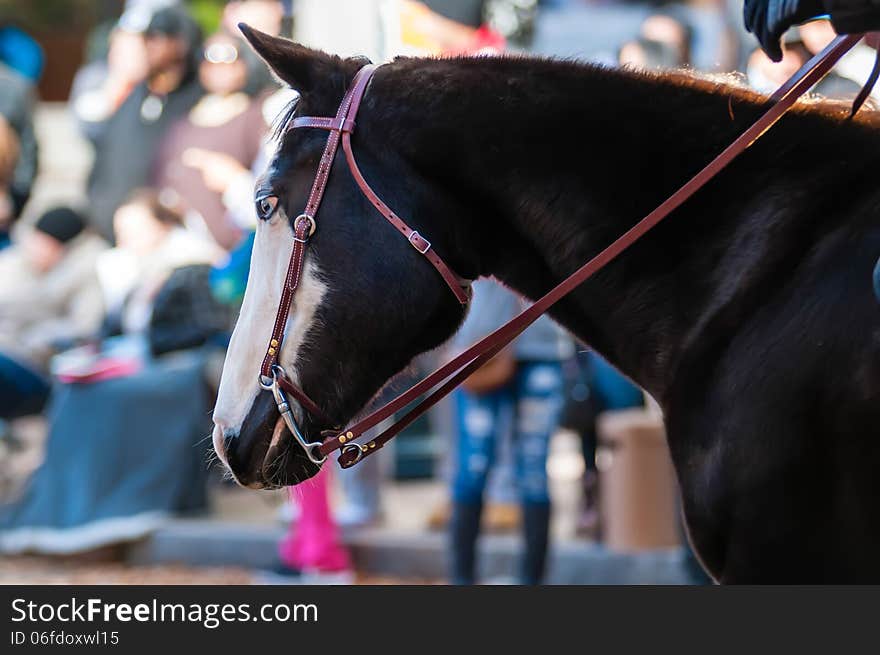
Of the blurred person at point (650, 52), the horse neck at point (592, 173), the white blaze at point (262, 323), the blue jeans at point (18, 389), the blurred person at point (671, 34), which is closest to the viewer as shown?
the horse neck at point (592, 173)

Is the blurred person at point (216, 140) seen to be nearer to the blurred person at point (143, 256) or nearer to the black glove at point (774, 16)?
the blurred person at point (143, 256)

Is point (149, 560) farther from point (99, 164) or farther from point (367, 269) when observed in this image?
point (367, 269)

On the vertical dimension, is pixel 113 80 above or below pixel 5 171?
above

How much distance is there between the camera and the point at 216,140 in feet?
25.3

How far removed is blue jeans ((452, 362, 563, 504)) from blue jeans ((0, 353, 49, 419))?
3.22 metres

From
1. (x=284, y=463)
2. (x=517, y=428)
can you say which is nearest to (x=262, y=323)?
(x=284, y=463)

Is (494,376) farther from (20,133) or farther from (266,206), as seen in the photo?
(20,133)

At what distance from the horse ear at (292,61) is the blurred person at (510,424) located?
2.68 m

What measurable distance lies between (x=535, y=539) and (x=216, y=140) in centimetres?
334

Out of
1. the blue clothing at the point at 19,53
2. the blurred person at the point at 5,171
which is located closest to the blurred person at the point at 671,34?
the blurred person at the point at 5,171

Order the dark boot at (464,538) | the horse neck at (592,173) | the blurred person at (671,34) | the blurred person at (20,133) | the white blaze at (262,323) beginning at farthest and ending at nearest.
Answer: the blurred person at (20,133)
the blurred person at (671,34)
the dark boot at (464,538)
the white blaze at (262,323)
the horse neck at (592,173)

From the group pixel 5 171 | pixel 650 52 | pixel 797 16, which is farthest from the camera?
pixel 5 171

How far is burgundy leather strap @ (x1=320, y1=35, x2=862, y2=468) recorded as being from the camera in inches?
102

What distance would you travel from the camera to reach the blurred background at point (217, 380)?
5.67 metres
